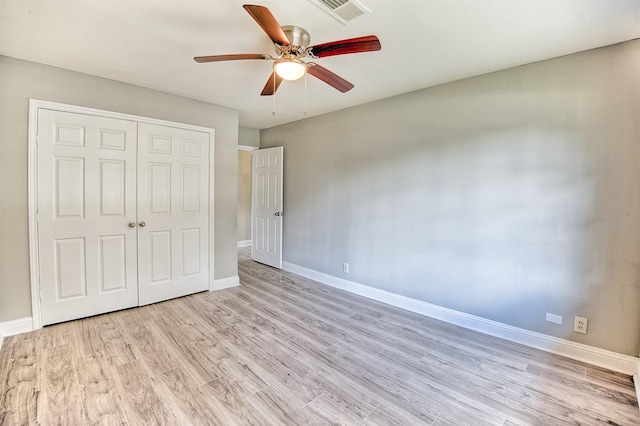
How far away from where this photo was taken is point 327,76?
7.12 feet

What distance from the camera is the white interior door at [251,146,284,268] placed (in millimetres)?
5035

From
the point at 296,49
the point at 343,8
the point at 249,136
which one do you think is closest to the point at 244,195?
the point at 249,136

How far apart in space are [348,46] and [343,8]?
1.03 ft

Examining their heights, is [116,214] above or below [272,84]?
below

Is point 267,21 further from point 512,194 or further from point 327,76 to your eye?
point 512,194

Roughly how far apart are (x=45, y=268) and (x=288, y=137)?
3.60m

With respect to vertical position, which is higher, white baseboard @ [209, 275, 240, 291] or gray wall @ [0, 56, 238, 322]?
gray wall @ [0, 56, 238, 322]

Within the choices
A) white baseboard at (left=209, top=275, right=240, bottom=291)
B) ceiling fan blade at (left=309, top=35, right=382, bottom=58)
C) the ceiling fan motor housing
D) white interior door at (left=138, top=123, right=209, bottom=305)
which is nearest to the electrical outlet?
ceiling fan blade at (left=309, top=35, right=382, bottom=58)

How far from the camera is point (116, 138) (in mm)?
3105

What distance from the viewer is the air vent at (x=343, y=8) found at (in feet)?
5.85

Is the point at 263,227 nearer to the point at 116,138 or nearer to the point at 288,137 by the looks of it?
the point at 288,137

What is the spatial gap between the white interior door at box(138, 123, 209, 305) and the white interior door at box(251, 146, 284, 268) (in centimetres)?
143

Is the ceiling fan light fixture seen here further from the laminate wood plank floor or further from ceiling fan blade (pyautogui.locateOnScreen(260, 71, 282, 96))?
the laminate wood plank floor

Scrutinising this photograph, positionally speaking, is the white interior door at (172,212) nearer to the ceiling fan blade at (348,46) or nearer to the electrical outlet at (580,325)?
the ceiling fan blade at (348,46)
